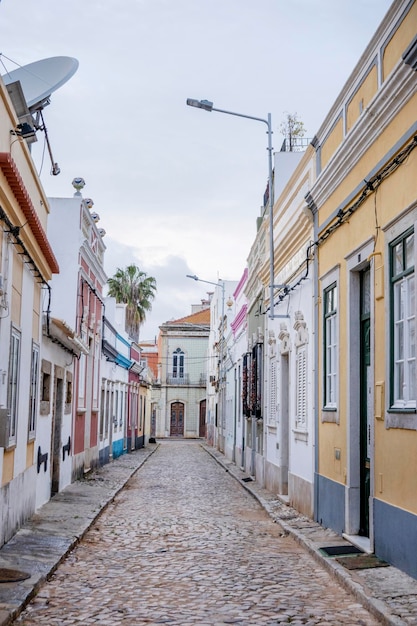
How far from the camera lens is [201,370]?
62.3m

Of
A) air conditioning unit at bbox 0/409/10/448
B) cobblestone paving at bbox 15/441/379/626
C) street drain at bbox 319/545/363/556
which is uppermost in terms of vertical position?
air conditioning unit at bbox 0/409/10/448

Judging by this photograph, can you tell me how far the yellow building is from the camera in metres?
7.54

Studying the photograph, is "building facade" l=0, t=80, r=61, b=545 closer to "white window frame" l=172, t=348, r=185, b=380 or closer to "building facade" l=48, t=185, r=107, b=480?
"building facade" l=48, t=185, r=107, b=480

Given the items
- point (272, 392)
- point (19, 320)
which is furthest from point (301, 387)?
point (19, 320)

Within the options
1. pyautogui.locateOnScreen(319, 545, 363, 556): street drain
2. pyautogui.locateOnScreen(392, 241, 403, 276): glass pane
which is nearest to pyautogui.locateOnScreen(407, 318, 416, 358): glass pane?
pyautogui.locateOnScreen(392, 241, 403, 276): glass pane

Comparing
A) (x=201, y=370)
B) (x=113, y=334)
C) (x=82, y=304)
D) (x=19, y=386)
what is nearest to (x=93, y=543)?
(x=19, y=386)

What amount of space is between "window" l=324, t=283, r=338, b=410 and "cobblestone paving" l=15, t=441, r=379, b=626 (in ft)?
6.51

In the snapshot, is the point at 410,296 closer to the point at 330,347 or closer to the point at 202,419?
the point at 330,347

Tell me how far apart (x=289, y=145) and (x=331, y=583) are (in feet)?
46.3

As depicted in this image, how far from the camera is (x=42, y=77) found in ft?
39.8

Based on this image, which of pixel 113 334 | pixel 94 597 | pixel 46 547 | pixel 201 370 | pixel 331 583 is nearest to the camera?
pixel 94 597

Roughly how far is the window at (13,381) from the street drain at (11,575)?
1.98m

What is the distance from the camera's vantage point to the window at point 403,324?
24.7ft

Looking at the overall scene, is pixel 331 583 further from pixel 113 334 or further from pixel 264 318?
pixel 113 334
